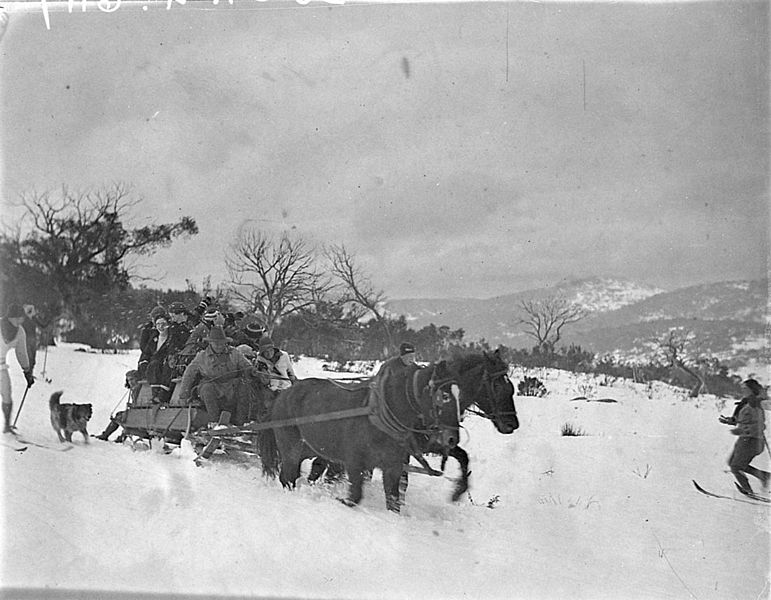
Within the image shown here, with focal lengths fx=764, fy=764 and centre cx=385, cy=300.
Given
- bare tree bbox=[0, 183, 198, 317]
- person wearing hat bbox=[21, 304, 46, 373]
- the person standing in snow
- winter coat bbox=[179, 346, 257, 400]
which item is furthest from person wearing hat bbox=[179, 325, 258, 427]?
the person standing in snow

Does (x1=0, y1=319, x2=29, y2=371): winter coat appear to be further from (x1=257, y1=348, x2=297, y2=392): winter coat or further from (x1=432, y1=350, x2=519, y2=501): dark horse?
(x1=432, y1=350, x2=519, y2=501): dark horse

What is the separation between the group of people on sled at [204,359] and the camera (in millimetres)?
4305

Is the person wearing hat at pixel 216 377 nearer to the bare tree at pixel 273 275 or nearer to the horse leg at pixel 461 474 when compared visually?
the bare tree at pixel 273 275

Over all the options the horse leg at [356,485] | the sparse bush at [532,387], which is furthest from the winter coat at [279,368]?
the sparse bush at [532,387]

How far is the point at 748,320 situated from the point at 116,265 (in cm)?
340

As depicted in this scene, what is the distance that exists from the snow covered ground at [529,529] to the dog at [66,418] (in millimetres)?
752

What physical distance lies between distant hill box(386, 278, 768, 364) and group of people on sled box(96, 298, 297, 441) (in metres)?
0.95

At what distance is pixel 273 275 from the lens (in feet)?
13.8

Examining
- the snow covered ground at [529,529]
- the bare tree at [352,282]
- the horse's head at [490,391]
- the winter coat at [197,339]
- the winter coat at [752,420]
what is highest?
the bare tree at [352,282]

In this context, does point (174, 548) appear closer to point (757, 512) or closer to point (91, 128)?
point (91, 128)

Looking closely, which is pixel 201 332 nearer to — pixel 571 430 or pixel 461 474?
pixel 461 474

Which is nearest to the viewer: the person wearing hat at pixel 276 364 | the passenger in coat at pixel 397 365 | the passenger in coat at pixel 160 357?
the passenger in coat at pixel 397 365

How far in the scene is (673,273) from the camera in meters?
3.92

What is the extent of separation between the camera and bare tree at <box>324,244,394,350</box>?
4.11 metres
